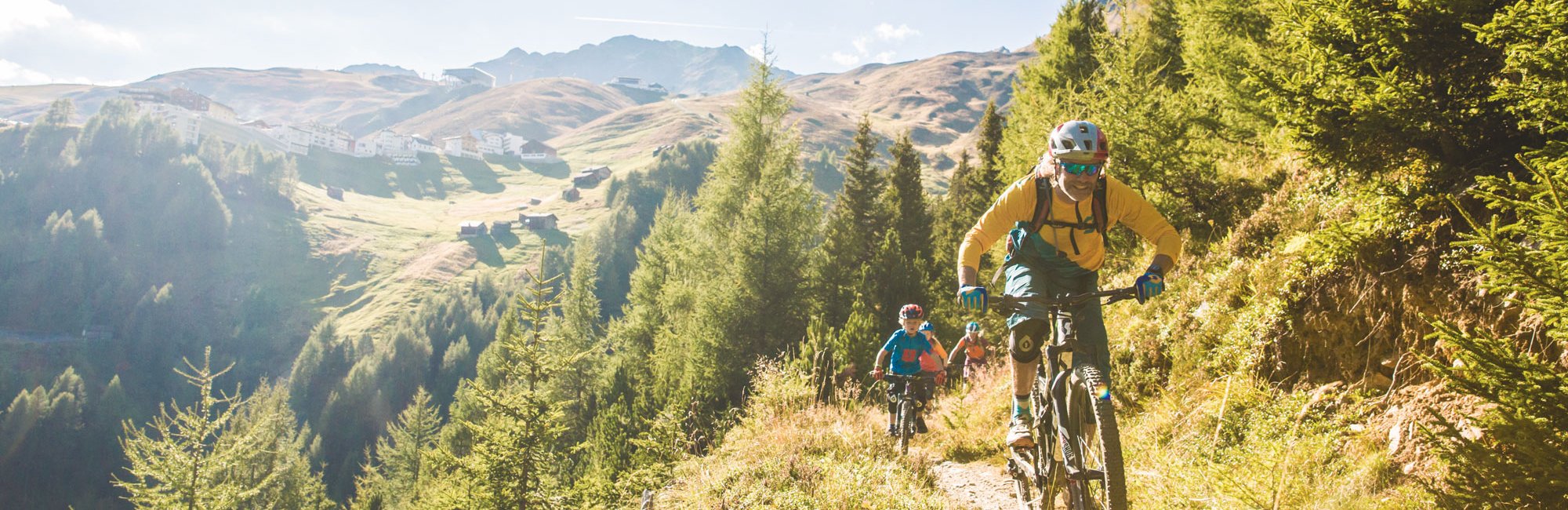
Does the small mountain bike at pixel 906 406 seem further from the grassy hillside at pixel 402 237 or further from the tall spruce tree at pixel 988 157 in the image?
the grassy hillside at pixel 402 237

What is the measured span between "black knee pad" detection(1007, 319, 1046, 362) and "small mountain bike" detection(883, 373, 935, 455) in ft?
10.7

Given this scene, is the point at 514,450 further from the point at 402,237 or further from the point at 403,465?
the point at 402,237

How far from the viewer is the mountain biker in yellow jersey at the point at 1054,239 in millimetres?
4344

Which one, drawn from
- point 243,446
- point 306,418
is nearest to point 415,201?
point 306,418

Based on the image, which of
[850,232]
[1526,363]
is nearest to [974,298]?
[1526,363]

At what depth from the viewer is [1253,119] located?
997 centimetres

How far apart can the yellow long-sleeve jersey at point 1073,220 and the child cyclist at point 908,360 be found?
3418 millimetres

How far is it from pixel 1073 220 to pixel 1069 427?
1281mm

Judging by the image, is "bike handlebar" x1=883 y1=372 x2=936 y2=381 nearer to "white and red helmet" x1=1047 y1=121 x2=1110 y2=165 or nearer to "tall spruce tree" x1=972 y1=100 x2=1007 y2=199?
"white and red helmet" x1=1047 y1=121 x2=1110 y2=165

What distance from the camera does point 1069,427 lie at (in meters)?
4.12

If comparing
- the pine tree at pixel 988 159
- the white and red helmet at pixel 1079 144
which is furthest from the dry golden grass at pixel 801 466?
the pine tree at pixel 988 159

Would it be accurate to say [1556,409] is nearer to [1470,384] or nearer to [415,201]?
[1470,384]

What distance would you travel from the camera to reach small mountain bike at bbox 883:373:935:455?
763cm

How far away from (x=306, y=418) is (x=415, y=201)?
10730 centimetres
